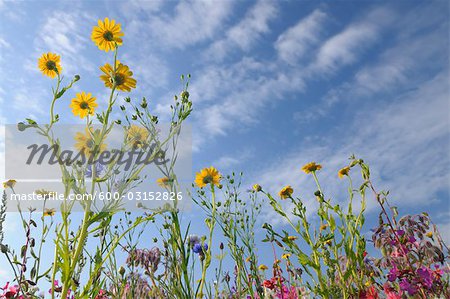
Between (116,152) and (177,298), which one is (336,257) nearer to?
(177,298)

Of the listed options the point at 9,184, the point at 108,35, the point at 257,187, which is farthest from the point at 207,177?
the point at 9,184

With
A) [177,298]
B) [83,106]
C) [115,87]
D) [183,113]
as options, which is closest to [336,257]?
[177,298]

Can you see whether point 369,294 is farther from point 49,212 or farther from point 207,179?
point 49,212

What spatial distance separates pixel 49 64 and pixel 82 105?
50 cm

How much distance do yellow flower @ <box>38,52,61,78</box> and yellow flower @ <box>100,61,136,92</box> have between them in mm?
533

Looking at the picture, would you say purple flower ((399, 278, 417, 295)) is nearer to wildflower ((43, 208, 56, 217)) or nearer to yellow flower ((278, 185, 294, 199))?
yellow flower ((278, 185, 294, 199))

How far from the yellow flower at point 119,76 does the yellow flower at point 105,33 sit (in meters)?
0.24

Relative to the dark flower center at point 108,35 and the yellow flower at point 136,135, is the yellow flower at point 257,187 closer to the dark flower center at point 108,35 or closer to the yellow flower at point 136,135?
the yellow flower at point 136,135

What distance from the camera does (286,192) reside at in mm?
3965

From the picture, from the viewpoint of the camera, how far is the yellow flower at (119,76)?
3.52m

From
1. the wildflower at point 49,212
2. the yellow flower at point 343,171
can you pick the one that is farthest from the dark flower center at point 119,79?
the yellow flower at point 343,171

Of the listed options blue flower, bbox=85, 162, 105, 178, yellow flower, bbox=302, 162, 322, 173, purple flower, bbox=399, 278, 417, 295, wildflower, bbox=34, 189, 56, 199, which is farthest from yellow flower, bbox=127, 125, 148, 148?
purple flower, bbox=399, 278, 417, 295

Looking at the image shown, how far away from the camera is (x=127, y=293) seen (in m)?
Result: 3.80

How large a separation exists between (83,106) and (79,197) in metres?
1.06
